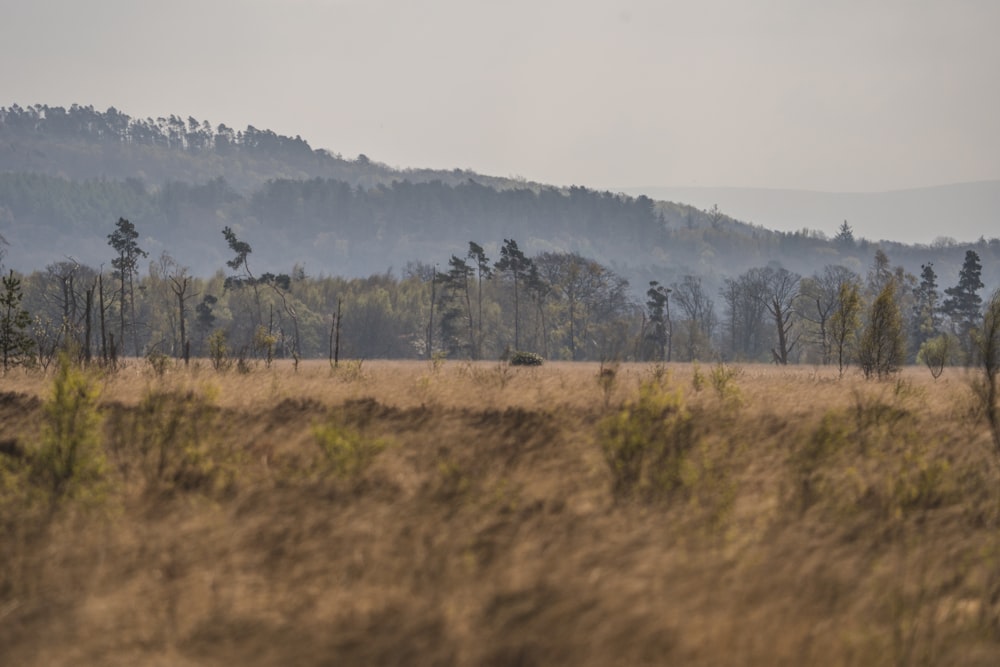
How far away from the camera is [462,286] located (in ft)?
270

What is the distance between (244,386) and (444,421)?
318 inches

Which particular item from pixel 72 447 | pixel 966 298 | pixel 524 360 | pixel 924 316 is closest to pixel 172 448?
pixel 72 447

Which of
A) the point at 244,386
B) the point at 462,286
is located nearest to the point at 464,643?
the point at 244,386

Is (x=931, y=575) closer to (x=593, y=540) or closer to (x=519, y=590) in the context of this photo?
(x=593, y=540)

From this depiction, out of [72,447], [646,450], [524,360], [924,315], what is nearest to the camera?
[72,447]

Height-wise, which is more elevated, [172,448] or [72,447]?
[72,447]

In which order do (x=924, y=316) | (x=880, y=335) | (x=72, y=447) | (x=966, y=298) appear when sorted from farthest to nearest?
1. (x=966, y=298)
2. (x=924, y=316)
3. (x=880, y=335)
4. (x=72, y=447)

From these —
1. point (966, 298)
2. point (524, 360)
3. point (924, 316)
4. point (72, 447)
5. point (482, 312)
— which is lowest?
point (72, 447)

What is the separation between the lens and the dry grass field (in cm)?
573

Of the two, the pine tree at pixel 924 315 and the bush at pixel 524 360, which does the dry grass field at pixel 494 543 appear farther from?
the pine tree at pixel 924 315

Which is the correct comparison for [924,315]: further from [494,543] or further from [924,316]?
[494,543]

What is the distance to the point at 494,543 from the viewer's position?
7.19m

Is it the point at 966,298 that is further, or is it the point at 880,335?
the point at 966,298

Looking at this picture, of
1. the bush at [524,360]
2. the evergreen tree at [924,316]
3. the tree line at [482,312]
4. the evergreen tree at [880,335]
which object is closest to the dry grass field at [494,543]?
the evergreen tree at [880,335]
